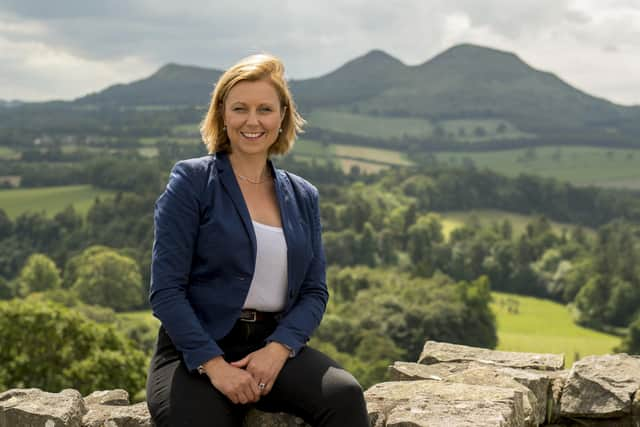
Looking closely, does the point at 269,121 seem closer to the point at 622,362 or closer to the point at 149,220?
the point at 622,362

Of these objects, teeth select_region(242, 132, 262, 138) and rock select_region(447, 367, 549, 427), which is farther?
rock select_region(447, 367, 549, 427)

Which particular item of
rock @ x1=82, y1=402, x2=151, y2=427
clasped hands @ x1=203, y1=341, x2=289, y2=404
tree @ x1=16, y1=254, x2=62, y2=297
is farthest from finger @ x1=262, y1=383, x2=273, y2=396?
tree @ x1=16, y1=254, x2=62, y2=297

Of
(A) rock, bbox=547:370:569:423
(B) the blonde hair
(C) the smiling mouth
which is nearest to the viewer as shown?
(B) the blonde hair

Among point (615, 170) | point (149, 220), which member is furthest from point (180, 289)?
point (615, 170)

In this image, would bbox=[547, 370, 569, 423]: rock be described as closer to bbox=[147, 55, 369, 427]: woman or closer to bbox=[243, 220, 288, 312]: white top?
bbox=[147, 55, 369, 427]: woman

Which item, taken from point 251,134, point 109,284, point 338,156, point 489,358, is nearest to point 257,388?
point 251,134

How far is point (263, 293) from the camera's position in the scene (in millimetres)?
5285


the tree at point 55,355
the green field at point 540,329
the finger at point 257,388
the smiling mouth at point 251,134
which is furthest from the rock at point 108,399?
the green field at point 540,329

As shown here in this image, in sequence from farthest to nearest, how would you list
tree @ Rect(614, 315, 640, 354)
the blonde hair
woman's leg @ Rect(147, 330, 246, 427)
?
1. tree @ Rect(614, 315, 640, 354)
2. the blonde hair
3. woman's leg @ Rect(147, 330, 246, 427)

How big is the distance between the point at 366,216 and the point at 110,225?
39917mm

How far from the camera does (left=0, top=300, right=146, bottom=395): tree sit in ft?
89.0

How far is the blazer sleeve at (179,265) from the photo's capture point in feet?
16.2

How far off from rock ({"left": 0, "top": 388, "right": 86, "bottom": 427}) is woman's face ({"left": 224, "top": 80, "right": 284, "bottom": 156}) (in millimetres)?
2132

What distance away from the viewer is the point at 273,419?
5168 millimetres
